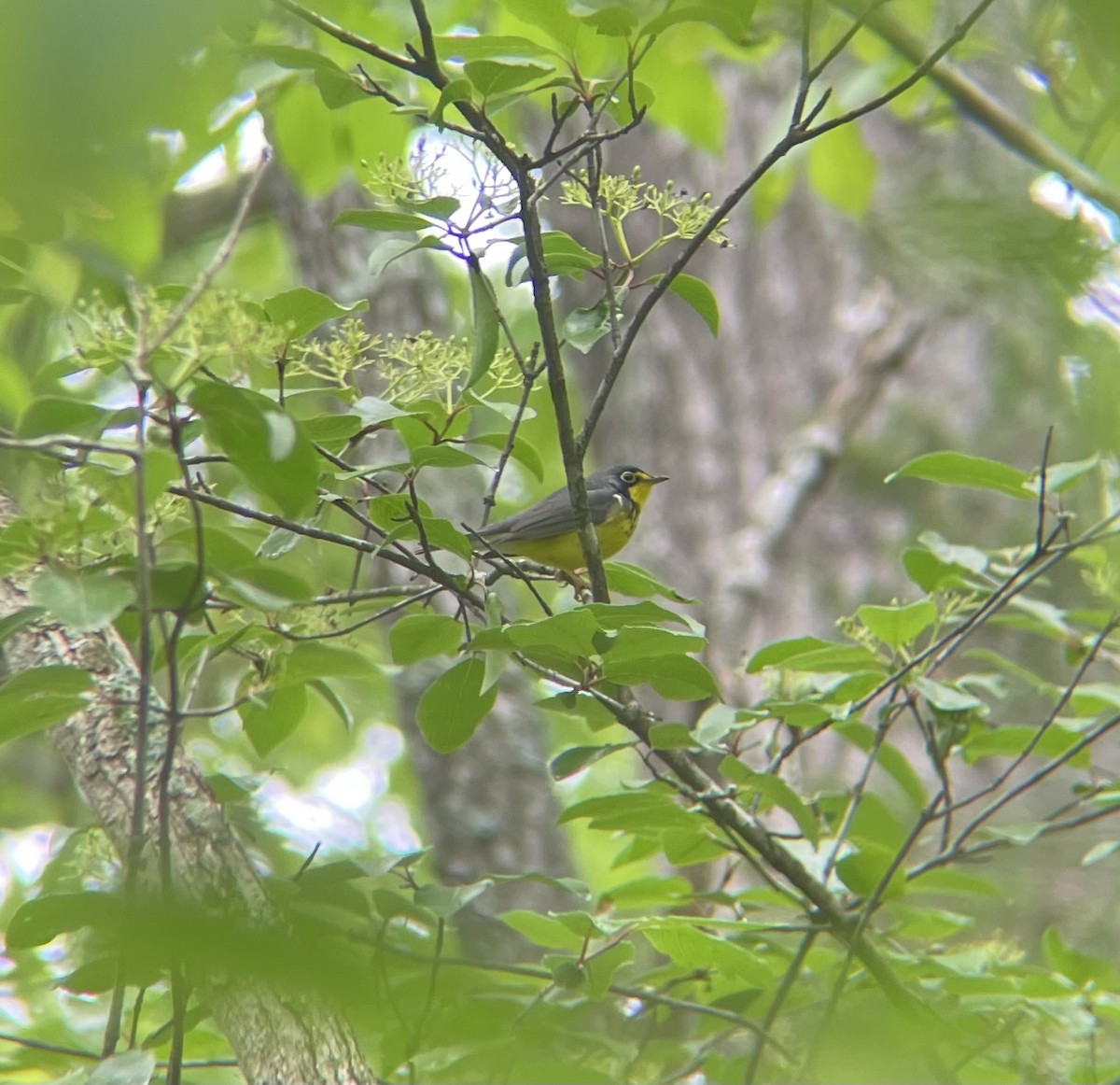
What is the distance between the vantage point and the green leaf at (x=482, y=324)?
64.2 inches

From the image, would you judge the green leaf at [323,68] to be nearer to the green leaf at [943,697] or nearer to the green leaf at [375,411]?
the green leaf at [375,411]

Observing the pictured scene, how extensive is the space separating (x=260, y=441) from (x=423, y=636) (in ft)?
2.28

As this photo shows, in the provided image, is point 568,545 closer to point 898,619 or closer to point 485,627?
point 898,619

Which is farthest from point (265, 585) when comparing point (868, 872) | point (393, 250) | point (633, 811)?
A: point (868, 872)

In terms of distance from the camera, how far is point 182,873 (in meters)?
1.86

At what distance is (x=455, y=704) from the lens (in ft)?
6.29

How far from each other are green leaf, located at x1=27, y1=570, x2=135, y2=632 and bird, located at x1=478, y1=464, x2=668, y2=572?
103 inches

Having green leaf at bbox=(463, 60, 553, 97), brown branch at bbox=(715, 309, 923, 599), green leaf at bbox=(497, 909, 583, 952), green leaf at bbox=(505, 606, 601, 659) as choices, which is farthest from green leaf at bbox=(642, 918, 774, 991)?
brown branch at bbox=(715, 309, 923, 599)

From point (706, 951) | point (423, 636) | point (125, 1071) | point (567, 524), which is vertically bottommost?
point (125, 1071)

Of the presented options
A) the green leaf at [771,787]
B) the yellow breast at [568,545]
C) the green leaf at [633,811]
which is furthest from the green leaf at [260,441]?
the yellow breast at [568,545]

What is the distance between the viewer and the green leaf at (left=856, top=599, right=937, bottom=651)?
2.15 metres

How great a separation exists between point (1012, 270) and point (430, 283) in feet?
12.9

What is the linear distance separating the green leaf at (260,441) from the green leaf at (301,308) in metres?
0.43

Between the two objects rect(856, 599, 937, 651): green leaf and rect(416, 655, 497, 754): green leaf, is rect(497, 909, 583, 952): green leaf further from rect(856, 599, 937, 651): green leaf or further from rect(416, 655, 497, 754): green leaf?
rect(856, 599, 937, 651): green leaf
